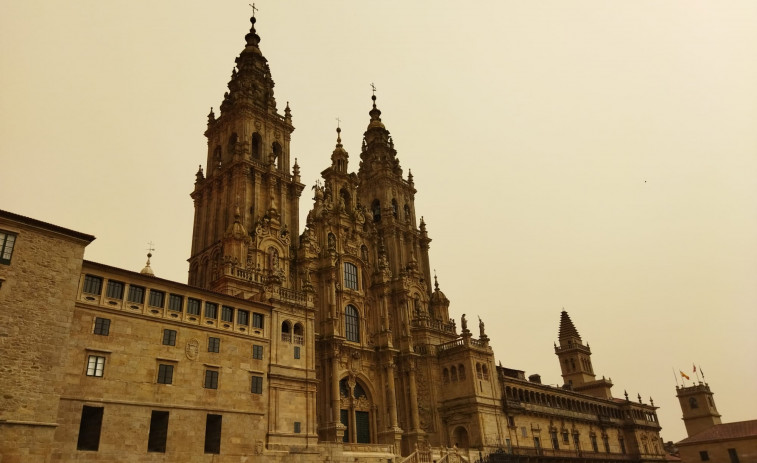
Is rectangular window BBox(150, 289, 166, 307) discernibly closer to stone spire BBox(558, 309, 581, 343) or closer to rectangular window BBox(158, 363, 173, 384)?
rectangular window BBox(158, 363, 173, 384)

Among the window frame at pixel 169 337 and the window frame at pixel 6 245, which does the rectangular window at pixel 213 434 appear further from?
the window frame at pixel 6 245

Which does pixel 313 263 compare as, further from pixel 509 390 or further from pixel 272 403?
pixel 509 390

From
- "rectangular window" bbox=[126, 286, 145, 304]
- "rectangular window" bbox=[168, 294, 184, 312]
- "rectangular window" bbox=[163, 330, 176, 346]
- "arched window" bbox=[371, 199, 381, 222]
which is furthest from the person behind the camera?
"arched window" bbox=[371, 199, 381, 222]

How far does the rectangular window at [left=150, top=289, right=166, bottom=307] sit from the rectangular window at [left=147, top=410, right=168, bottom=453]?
20.7 feet

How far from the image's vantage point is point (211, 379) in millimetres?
35438

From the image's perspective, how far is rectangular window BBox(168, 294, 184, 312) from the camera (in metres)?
35.2

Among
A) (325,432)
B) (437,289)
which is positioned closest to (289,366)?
(325,432)

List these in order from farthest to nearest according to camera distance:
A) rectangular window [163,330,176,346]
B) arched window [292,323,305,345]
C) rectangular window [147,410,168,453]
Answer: arched window [292,323,305,345]
rectangular window [163,330,176,346]
rectangular window [147,410,168,453]

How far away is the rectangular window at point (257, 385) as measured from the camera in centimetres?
3791

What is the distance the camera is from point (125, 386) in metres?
31.1

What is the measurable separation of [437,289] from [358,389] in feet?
60.7

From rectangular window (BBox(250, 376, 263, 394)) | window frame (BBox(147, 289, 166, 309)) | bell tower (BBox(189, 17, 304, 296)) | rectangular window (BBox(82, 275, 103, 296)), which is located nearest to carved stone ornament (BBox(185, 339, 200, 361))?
window frame (BBox(147, 289, 166, 309))

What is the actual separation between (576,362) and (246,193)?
76.2m

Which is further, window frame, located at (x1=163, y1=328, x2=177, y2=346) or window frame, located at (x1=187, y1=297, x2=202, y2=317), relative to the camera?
window frame, located at (x1=187, y1=297, x2=202, y2=317)
